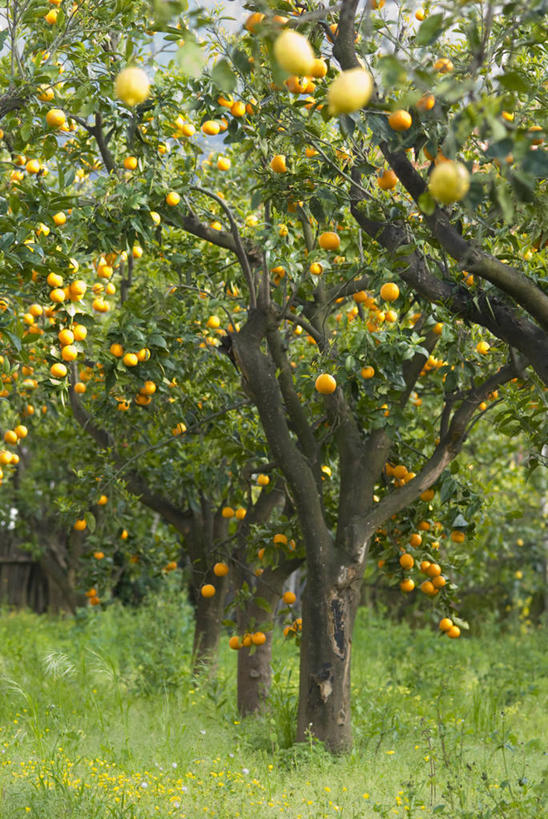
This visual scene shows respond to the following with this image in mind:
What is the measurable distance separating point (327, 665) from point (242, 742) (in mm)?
838

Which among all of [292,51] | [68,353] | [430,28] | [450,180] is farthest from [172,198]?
[450,180]

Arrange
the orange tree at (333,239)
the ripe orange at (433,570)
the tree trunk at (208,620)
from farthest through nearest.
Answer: the tree trunk at (208,620) < the ripe orange at (433,570) < the orange tree at (333,239)

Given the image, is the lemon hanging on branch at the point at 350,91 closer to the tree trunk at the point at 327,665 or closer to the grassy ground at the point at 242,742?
the grassy ground at the point at 242,742

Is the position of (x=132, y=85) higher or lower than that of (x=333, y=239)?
lower

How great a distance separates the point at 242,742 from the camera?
16.2 feet

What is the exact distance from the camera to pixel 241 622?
5.86 metres

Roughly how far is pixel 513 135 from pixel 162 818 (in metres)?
3.11

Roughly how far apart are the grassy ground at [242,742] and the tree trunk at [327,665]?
0.14 m

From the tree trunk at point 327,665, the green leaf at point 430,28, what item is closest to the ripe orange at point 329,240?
the tree trunk at point 327,665

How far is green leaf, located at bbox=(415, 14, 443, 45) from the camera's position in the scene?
1.81 m

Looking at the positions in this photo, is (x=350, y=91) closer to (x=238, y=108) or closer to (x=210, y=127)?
(x=238, y=108)

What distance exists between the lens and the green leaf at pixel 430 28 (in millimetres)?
1810

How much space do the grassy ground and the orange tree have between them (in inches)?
18.2

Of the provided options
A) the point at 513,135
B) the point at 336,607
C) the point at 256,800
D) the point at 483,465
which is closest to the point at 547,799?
the point at 256,800
